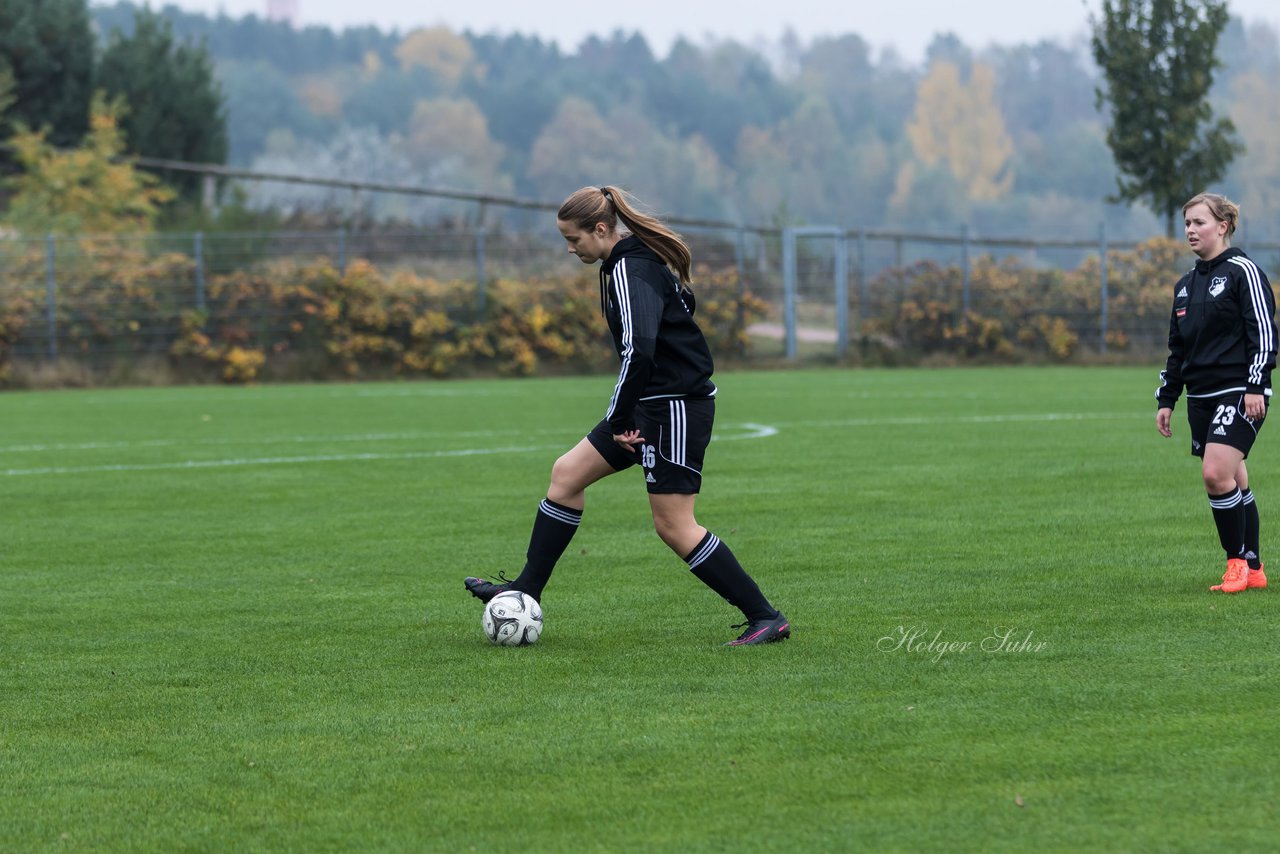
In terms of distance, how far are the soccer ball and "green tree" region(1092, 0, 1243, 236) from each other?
29989 millimetres

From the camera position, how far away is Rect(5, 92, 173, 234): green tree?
125 ft

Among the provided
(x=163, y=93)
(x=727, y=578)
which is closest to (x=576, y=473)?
(x=727, y=578)

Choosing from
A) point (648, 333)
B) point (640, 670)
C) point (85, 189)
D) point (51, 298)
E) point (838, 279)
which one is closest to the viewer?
point (640, 670)

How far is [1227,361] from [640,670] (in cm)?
314

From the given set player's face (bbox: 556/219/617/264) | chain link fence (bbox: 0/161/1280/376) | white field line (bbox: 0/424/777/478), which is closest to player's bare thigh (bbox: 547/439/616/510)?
player's face (bbox: 556/219/617/264)

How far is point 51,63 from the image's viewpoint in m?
47.1

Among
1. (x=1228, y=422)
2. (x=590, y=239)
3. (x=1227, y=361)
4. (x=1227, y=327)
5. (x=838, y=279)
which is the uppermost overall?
(x=590, y=239)

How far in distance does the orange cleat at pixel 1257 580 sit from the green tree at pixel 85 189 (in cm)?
3256

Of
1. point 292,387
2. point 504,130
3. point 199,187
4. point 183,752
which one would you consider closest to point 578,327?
point 292,387

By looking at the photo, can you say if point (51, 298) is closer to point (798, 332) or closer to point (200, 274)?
point (200, 274)

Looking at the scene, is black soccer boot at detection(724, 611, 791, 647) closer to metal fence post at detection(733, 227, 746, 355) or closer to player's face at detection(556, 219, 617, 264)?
player's face at detection(556, 219, 617, 264)

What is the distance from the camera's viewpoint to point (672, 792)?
4.65 meters

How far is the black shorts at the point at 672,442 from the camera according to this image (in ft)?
21.6

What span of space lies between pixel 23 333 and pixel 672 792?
2853 centimetres
